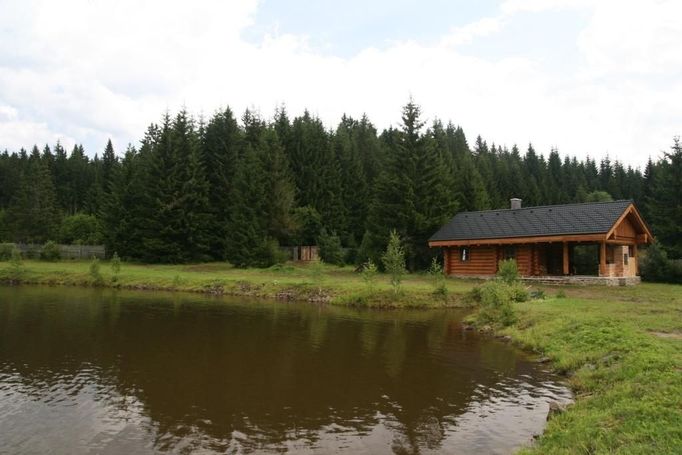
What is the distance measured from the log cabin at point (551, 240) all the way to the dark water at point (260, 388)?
50.7 ft

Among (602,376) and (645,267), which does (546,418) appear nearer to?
(602,376)

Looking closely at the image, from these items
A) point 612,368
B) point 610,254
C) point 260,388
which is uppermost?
point 610,254

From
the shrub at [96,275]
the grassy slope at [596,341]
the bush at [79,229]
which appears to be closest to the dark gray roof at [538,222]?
the grassy slope at [596,341]

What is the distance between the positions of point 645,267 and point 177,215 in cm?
3967

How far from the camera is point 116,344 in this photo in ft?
53.6

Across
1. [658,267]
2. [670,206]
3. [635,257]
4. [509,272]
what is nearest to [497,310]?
[509,272]

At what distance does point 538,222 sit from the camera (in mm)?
34594

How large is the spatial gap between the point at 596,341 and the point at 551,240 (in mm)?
19901

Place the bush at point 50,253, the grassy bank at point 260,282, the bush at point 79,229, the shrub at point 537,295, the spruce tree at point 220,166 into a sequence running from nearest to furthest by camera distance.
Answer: the shrub at point 537,295 → the grassy bank at point 260,282 → the bush at point 50,253 → the spruce tree at point 220,166 → the bush at point 79,229

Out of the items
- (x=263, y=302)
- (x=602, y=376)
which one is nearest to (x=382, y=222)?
(x=263, y=302)

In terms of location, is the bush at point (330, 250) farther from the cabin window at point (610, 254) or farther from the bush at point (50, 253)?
the bush at point (50, 253)

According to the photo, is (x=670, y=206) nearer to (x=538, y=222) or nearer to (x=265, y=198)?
(x=538, y=222)

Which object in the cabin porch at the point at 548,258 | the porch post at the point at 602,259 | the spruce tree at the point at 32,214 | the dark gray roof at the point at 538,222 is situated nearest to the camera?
→ the porch post at the point at 602,259

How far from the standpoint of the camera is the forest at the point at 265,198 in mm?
42625
